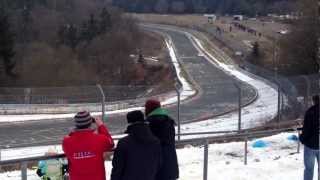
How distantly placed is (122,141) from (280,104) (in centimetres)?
1566

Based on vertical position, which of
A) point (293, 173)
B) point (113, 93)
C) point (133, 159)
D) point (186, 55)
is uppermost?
point (133, 159)

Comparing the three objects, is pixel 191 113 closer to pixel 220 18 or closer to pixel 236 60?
pixel 236 60

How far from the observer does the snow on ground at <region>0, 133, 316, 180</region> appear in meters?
10.9

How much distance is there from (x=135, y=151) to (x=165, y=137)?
2.99ft

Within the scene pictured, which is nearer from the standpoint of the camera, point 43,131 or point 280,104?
point 280,104

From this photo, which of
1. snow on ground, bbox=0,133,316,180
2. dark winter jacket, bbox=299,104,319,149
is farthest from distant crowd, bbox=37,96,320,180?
snow on ground, bbox=0,133,316,180

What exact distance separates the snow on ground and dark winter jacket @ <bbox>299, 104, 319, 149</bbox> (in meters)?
1.83

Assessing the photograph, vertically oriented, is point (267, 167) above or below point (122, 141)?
below

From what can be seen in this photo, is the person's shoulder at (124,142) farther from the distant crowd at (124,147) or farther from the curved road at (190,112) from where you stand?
the curved road at (190,112)

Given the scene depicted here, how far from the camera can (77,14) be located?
103 meters

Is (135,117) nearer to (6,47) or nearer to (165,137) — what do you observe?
(165,137)

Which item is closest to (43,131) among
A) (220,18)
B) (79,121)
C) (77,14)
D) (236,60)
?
(79,121)

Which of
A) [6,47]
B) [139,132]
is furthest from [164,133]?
[6,47]

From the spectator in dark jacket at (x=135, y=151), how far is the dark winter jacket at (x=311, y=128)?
3094 millimetres
